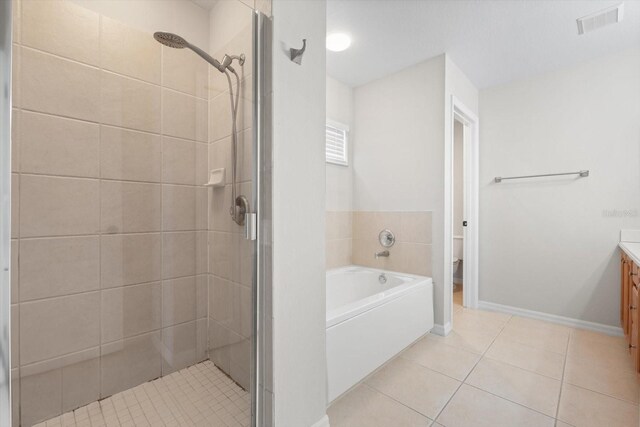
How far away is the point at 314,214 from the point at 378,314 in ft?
3.10

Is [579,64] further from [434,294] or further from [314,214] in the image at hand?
[314,214]

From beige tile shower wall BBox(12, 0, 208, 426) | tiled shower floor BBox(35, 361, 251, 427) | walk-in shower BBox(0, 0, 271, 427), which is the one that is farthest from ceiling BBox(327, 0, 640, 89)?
tiled shower floor BBox(35, 361, 251, 427)

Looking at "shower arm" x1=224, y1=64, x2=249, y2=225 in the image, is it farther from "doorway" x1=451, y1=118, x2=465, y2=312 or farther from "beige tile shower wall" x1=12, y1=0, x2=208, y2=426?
"doorway" x1=451, y1=118, x2=465, y2=312

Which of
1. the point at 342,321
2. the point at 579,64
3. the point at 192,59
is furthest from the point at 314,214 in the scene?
the point at 579,64

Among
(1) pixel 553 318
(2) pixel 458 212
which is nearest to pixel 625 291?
(1) pixel 553 318

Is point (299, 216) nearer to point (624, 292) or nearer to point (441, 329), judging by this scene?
point (441, 329)

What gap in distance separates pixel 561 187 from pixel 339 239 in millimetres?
2125

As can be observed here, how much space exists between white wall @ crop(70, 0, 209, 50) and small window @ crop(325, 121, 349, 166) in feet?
5.41

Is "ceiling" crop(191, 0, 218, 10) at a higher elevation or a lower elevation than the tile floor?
higher

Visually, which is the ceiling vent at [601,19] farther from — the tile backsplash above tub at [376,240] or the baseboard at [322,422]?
the baseboard at [322,422]

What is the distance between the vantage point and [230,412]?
4.04 ft

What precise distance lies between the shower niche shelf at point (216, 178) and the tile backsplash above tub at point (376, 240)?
1.65m

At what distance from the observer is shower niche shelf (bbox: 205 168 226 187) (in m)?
1.30

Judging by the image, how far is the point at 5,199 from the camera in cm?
70
